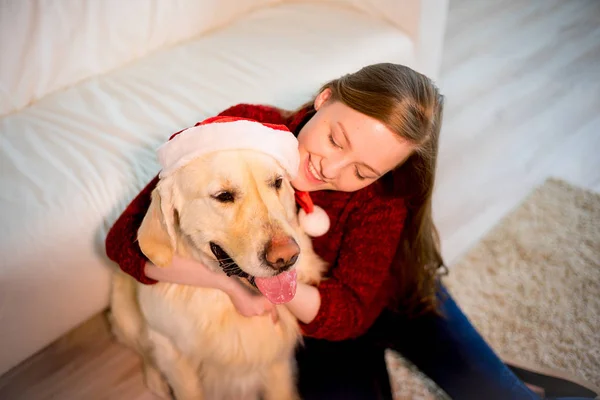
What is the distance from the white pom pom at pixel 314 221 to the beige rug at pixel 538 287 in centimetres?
68

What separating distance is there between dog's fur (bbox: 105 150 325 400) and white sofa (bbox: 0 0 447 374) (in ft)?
0.65

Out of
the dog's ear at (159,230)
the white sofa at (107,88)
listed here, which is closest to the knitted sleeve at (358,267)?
the dog's ear at (159,230)

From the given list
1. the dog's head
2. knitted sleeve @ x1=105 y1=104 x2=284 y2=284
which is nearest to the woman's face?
the dog's head

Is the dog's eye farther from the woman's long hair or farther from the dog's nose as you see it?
the woman's long hair

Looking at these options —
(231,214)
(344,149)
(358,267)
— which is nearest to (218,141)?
(231,214)

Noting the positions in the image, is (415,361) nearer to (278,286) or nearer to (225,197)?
(278,286)

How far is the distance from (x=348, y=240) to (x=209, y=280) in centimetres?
36

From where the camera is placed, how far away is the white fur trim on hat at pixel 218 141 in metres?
0.91

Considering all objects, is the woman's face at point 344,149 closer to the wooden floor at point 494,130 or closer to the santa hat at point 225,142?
the santa hat at point 225,142

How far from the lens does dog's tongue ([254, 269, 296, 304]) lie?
37.7 inches

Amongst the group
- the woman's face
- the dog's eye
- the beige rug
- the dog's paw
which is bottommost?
the dog's paw

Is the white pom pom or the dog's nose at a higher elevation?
the dog's nose

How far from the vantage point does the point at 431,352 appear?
1314mm

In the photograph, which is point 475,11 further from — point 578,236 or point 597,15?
point 578,236
